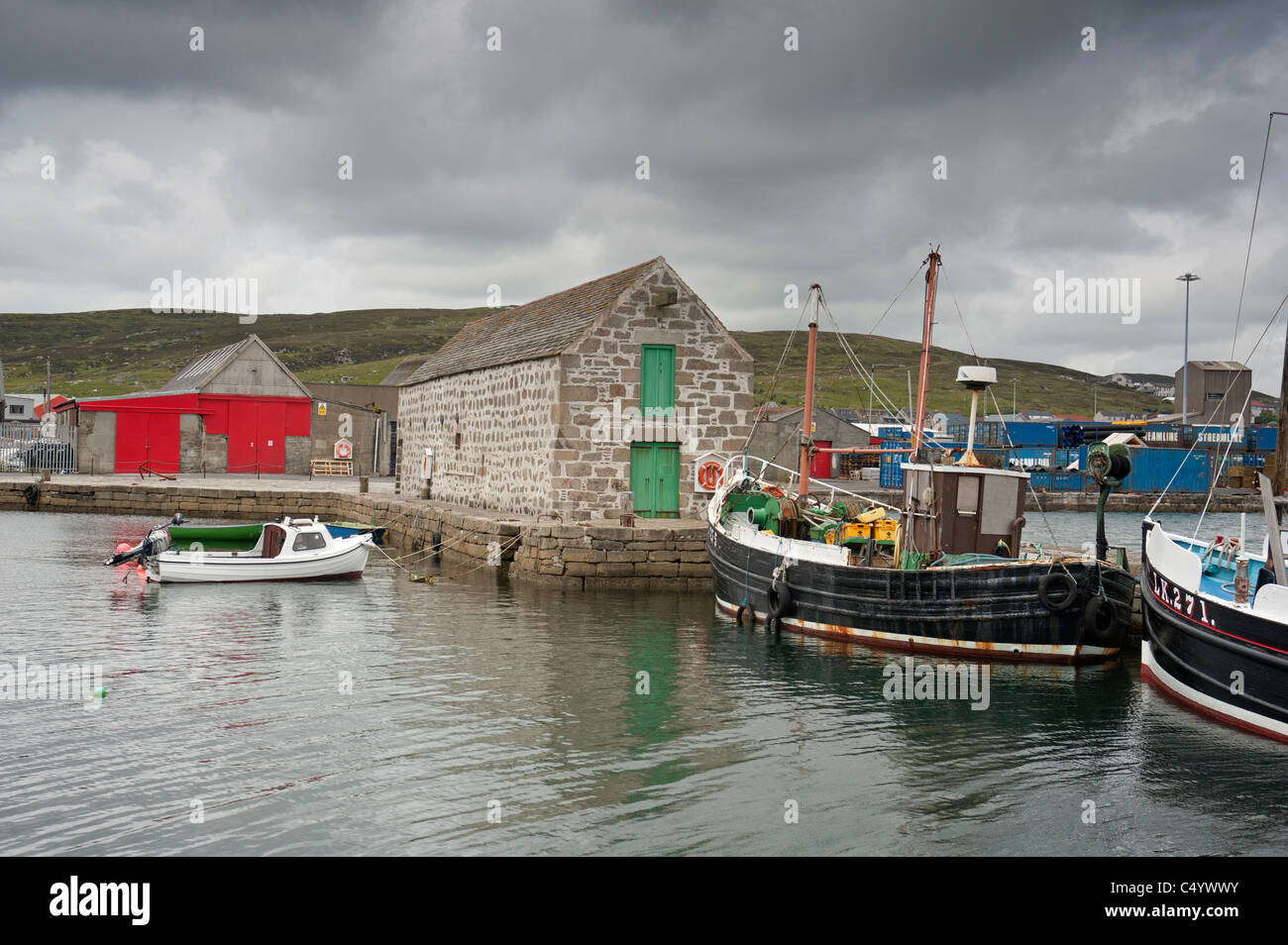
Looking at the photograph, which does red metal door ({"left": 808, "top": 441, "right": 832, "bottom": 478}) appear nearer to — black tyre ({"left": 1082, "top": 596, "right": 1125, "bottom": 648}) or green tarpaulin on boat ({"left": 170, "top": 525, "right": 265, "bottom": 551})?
green tarpaulin on boat ({"left": 170, "top": 525, "right": 265, "bottom": 551})

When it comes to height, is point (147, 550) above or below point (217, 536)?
below

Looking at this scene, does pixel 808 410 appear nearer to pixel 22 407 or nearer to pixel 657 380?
pixel 657 380

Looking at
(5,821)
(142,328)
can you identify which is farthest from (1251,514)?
(142,328)

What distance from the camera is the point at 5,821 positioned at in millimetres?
8844

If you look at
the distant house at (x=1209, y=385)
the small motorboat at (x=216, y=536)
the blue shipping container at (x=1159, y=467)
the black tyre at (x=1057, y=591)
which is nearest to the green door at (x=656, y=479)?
the small motorboat at (x=216, y=536)

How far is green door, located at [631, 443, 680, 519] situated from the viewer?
84.9ft

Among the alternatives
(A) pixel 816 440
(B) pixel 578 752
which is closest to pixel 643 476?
(B) pixel 578 752

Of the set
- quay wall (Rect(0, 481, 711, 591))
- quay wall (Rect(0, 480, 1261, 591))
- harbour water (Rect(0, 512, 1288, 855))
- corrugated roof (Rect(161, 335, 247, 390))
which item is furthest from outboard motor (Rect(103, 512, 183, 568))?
corrugated roof (Rect(161, 335, 247, 390))

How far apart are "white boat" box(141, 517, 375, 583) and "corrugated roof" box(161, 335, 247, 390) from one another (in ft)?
104

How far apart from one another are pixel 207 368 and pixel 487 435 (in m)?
32.4

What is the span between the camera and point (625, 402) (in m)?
25.5

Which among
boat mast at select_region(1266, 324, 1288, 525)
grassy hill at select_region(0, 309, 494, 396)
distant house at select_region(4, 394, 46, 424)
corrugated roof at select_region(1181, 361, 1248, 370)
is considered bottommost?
boat mast at select_region(1266, 324, 1288, 525)
